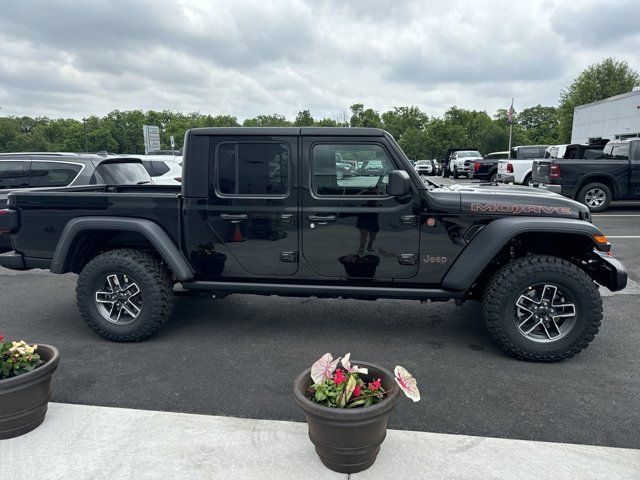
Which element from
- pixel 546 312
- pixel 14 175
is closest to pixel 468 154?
pixel 14 175

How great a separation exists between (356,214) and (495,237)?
1111mm

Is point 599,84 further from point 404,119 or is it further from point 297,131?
point 297,131

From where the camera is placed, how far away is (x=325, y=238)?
393 cm

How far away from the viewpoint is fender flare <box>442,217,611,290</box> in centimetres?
363

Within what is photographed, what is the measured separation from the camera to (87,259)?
178 inches

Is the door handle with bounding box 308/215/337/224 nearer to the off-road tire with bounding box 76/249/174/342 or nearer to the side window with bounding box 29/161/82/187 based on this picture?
the off-road tire with bounding box 76/249/174/342

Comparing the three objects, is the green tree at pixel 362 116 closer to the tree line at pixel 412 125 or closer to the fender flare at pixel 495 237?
the tree line at pixel 412 125

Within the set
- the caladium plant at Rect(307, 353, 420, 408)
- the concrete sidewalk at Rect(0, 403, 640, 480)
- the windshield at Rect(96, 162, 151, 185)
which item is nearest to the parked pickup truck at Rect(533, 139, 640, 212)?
the windshield at Rect(96, 162, 151, 185)

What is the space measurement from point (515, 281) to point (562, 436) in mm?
1237

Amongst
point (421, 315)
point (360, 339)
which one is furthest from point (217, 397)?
point (421, 315)

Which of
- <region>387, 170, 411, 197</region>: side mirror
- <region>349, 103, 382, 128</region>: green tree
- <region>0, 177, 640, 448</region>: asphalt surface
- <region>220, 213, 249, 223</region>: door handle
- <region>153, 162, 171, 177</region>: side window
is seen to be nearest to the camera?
<region>0, 177, 640, 448</region>: asphalt surface

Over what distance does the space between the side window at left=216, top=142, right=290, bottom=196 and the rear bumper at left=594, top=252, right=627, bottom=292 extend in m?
2.74

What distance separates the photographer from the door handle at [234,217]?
400 cm

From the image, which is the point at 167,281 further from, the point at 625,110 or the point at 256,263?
the point at 625,110
